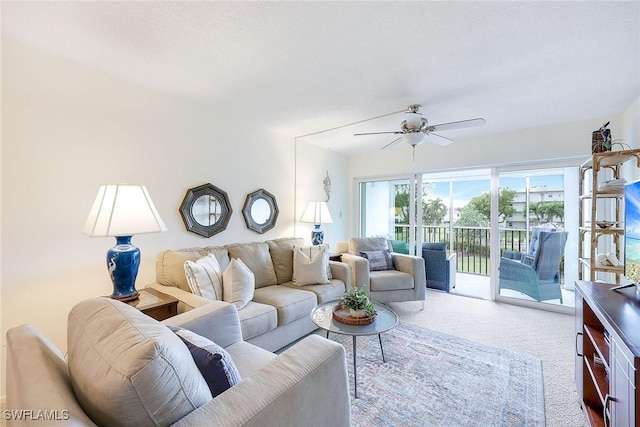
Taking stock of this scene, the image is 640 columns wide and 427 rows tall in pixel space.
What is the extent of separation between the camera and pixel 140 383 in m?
0.67

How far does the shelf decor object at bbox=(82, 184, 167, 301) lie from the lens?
1.69 metres

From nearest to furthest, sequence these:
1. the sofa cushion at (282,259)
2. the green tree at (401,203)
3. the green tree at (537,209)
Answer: the sofa cushion at (282,259) < the green tree at (537,209) < the green tree at (401,203)

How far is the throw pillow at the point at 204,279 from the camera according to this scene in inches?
83.1

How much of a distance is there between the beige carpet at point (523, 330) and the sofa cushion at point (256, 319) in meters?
1.66

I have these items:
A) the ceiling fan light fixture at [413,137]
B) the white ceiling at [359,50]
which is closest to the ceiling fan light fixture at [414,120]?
the ceiling fan light fixture at [413,137]

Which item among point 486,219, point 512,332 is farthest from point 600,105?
point 512,332

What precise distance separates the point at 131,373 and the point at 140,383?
0.03 metres

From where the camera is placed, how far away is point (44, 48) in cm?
186

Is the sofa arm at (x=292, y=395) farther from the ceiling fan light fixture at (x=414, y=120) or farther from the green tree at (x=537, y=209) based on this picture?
the green tree at (x=537, y=209)

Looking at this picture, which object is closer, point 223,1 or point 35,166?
point 223,1

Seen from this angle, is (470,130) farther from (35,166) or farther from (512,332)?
(35,166)

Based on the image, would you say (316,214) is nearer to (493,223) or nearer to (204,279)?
(204,279)

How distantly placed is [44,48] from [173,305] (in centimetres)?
197

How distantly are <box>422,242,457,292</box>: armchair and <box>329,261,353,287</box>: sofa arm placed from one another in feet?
5.62
